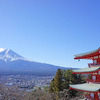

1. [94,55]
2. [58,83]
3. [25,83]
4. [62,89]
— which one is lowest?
[25,83]

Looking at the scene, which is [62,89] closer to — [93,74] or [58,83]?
[58,83]

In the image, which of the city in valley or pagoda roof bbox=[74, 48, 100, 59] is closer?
pagoda roof bbox=[74, 48, 100, 59]

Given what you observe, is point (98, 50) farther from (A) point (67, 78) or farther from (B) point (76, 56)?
(A) point (67, 78)

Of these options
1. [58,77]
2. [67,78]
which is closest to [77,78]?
[67,78]

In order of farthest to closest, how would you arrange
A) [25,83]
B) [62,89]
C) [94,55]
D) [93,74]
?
[25,83], [62,89], [94,55], [93,74]

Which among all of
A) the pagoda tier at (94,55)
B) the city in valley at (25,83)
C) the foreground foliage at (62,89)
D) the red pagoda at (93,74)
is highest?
the pagoda tier at (94,55)

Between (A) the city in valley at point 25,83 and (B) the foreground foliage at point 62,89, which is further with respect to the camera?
(A) the city in valley at point 25,83

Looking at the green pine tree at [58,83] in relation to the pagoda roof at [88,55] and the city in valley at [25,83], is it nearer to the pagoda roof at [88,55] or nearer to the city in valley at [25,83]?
the city in valley at [25,83]

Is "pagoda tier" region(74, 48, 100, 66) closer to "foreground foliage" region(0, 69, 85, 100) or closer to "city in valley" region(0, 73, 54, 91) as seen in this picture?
"foreground foliage" region(0, 69, 85, 100)

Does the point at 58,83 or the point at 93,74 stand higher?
the point at 93,74

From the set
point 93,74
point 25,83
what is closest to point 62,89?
point 93,74

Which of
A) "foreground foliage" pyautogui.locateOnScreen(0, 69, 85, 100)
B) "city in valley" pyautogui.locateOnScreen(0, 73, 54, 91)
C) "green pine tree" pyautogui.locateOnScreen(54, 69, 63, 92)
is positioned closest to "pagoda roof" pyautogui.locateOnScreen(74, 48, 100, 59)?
"foreground foliage" pyautogui.locateOnScreen(0, 69, 85, 100)

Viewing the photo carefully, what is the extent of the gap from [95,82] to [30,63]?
586ft

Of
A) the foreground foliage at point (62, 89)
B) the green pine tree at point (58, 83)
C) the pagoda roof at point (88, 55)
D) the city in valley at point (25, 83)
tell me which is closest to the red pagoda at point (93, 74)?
the pagoda roof at point (88, 55)
